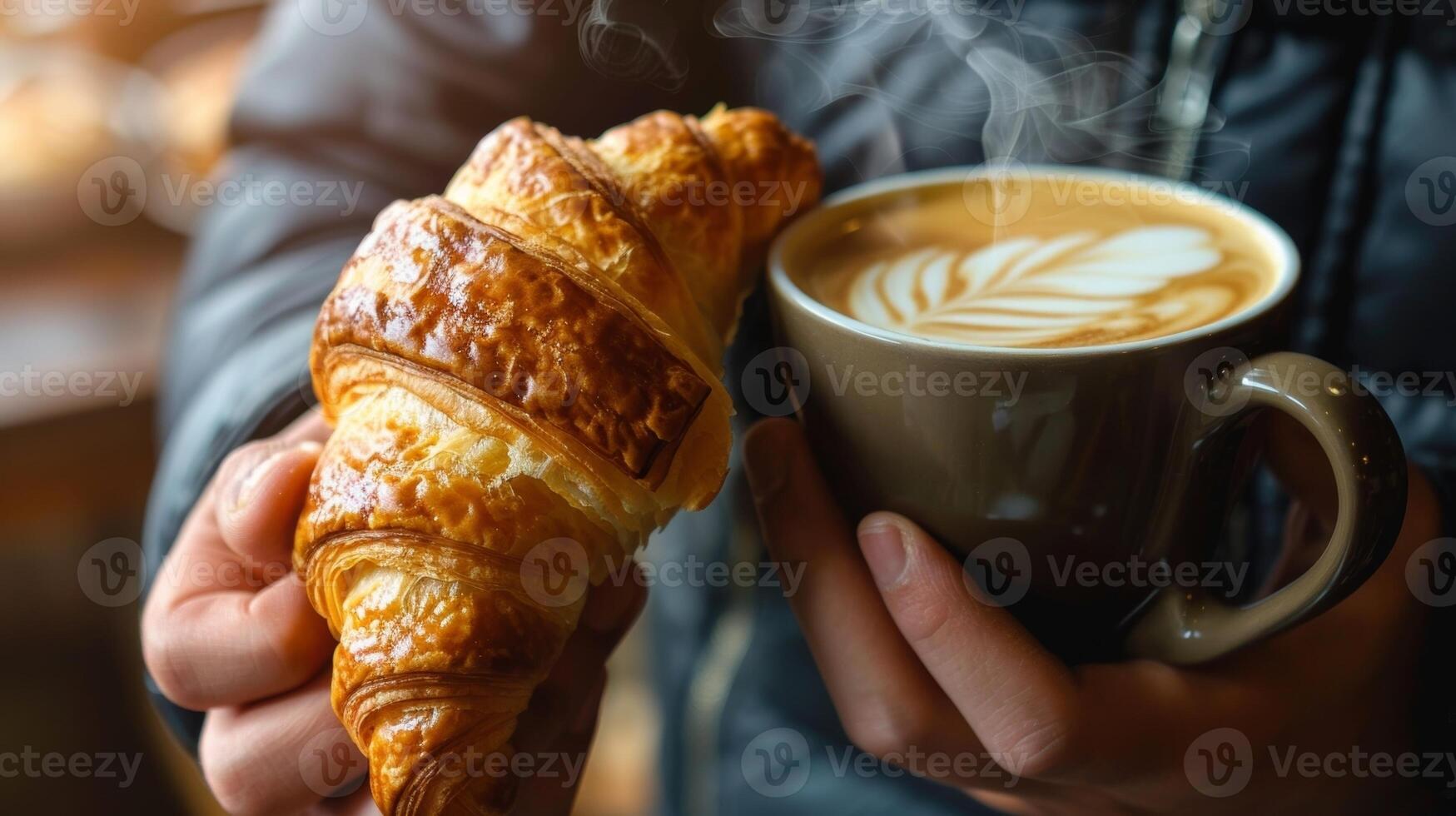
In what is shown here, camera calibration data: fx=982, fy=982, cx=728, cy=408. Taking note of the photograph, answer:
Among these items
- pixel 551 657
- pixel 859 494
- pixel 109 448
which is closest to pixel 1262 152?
pixel 859 494

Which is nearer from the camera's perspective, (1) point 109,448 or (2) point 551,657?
(2) point 551,657

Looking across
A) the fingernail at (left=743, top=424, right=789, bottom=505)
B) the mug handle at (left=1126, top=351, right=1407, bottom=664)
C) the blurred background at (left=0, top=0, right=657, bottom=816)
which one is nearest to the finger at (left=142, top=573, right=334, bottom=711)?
the fingernail at (left=743, top=424, right=789, bottom=505)

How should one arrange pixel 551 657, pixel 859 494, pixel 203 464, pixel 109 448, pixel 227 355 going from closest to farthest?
pixel 551 657 → pixel 859 494 → pixel 203 464 → pixel 227 355 → pixel 109 448

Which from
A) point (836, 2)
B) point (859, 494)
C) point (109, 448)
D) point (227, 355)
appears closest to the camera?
point (859, 494)

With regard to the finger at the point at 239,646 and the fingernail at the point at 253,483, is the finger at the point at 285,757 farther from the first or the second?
the fingernail at the point at 253,483

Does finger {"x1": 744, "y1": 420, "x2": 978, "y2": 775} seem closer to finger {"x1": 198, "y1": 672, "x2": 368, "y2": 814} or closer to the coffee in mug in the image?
the coffee in mug

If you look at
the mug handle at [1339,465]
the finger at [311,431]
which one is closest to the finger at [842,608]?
the mug handle at [1339,465]

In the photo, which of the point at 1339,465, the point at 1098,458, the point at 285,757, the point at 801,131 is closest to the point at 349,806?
the point at 285,757

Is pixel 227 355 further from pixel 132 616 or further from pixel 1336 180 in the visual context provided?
pixel 132 616
